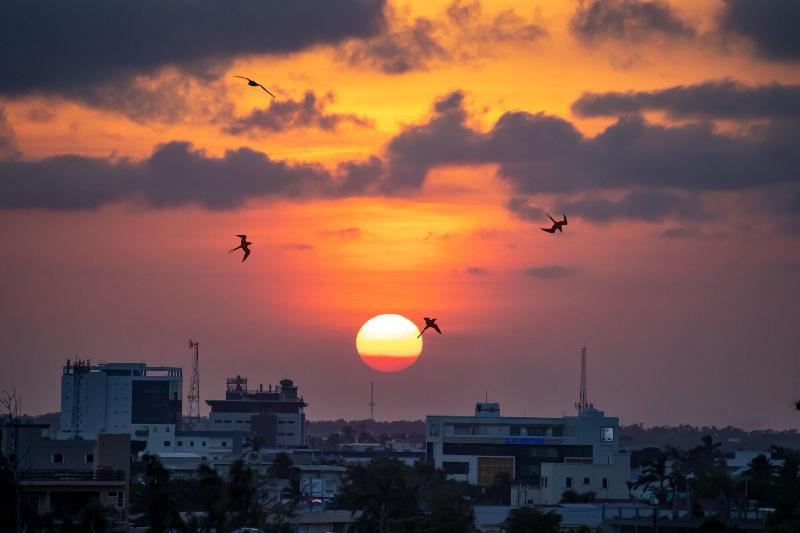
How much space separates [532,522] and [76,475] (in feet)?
116

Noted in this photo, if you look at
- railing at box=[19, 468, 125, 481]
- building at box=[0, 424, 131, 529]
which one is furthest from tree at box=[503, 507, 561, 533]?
railing at box=[19, 468, 125, 481]

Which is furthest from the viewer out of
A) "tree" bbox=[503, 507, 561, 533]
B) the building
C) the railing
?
"tree" bbox=[503, 507, 561, 533]

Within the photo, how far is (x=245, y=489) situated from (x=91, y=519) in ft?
32.1

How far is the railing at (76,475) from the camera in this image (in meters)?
99.8

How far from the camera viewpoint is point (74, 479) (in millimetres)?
100562

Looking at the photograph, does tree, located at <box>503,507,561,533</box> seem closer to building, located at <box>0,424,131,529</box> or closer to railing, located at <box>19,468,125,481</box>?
building, located at <box>0,424,131,529</box>

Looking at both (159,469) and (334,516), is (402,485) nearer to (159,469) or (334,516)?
(334,516)

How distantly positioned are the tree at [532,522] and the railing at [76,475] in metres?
31.3

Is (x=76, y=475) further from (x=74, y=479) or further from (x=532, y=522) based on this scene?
(x=532, y=522)

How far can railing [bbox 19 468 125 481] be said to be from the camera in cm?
9975

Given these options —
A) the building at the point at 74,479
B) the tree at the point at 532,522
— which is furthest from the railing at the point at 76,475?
the tree at the point at 532,522

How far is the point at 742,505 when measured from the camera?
15288 centimetres

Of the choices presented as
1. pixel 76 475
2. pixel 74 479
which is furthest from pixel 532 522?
pixel 74 479

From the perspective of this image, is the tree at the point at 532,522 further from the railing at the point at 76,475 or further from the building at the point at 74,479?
the railing at the point at 76,475
